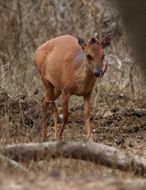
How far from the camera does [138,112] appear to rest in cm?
1192

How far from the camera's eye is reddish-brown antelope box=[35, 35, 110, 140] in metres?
10.0

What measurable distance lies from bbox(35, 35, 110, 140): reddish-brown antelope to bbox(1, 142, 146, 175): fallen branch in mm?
2591

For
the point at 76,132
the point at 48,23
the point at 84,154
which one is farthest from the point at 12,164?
the point at 48,23

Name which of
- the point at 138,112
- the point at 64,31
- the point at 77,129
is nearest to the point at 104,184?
the point at 77,129

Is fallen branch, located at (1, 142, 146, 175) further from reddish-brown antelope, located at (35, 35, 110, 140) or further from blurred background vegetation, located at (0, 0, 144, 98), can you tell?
blurred background vegetation, located at (0, 0, 144, 98)

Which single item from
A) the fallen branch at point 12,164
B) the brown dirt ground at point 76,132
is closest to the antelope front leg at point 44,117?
the brown dirt ground at point 76,132

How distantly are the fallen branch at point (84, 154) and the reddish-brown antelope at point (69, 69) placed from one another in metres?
2.59

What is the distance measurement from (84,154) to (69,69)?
3.57 m

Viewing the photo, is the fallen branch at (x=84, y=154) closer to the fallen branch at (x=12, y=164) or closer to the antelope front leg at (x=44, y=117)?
the fallen branch at (x=12, y=164)

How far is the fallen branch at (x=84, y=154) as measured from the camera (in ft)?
23.4

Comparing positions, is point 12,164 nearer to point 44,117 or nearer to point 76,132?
point 76,132

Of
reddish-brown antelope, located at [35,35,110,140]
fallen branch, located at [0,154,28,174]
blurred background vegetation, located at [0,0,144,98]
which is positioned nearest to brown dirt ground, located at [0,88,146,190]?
fallen branch, located at [0,154,28,174]

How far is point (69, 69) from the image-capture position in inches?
417

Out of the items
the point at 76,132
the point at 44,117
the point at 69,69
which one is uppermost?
the point at 69,69
